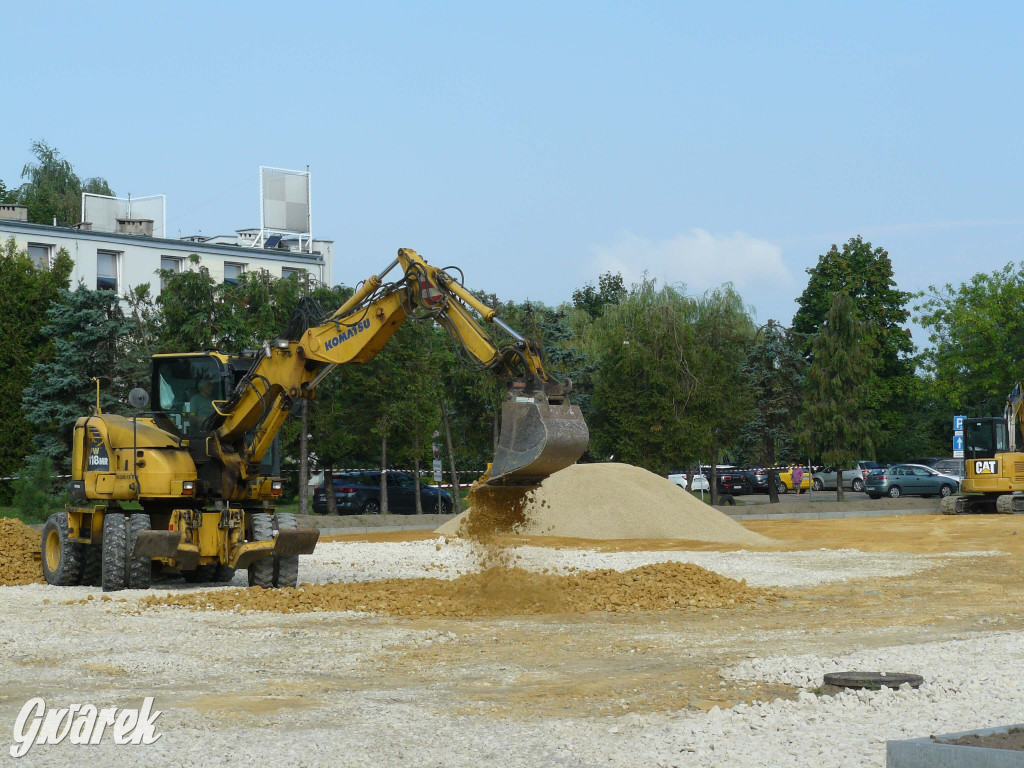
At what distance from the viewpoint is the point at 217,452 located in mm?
16609

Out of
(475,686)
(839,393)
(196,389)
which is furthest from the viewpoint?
(839,393)

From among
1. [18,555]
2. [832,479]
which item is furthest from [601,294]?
[18,555]

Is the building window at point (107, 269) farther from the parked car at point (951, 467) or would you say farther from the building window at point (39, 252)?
the parked car at point (951, 467)

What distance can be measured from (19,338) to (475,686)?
36054 mm

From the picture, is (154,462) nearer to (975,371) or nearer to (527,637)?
(527,637)

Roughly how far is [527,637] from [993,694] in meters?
5.21

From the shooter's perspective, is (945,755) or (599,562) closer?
(945,755)

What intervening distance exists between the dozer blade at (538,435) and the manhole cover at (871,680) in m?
4.69

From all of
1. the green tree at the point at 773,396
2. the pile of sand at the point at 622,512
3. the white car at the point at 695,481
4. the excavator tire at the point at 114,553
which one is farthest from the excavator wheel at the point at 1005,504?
the excavator tire at the point at 114,553

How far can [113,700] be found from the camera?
8992mm

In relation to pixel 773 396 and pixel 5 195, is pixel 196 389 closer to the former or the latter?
pixel 773 396

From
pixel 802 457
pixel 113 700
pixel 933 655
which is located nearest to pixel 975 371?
pixel 802 457

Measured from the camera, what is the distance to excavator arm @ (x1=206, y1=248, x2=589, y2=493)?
13.3 m

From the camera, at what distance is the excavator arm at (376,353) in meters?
13.3
